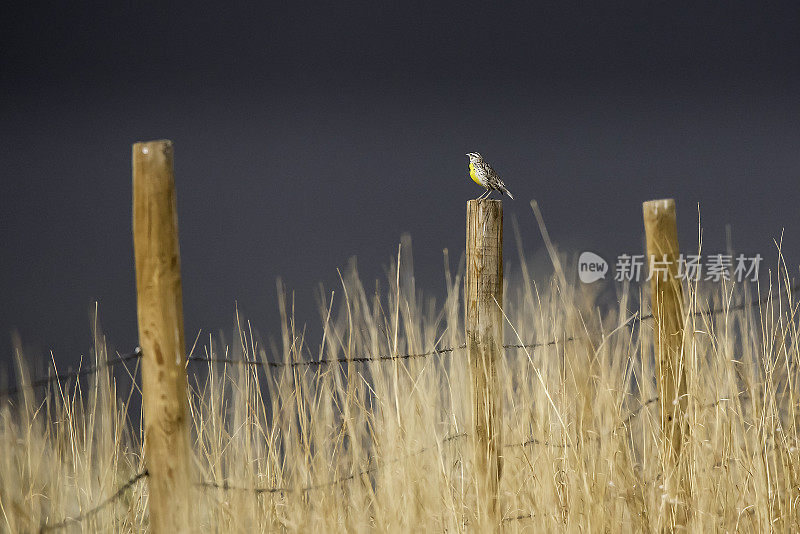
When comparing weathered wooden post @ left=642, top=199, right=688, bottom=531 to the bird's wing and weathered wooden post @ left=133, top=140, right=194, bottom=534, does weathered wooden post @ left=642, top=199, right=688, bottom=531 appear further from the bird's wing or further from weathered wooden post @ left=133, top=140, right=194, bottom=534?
weathered wooden post @ left=133, top=140, right=194, bottom=534

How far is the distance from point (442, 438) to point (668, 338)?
29.2 inches

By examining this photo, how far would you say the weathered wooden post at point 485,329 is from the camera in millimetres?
1967

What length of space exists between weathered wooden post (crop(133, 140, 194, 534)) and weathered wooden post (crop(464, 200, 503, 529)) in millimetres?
717

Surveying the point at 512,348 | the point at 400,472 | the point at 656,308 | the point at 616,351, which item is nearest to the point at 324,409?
the point at 400,472

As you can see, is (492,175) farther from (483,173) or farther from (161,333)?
(161,333)

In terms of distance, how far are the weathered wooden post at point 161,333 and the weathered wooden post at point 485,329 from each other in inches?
28.2

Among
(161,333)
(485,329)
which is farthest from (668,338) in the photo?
(161,333)

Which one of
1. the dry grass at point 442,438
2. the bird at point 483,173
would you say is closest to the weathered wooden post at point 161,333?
the dry grass at point 442,438

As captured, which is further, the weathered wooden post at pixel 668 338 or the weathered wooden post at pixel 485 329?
the weathered wooden post at pixel 668 338

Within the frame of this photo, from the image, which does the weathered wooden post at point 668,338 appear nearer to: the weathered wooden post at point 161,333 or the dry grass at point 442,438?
the dry grass at point 442,438

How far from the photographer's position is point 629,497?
210cm

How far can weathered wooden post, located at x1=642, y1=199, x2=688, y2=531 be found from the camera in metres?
2.09

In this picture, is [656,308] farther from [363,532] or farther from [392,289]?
[363,532]

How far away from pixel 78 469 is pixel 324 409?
66 centimetres
